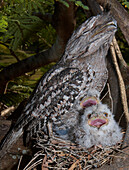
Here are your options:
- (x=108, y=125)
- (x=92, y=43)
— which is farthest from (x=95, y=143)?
(x=92, y=43)

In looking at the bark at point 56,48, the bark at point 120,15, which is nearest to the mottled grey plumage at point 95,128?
the bark at point 120,15

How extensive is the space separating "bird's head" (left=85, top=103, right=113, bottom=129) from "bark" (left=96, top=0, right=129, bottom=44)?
63cm

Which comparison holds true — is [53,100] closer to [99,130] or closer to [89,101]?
[89,101]

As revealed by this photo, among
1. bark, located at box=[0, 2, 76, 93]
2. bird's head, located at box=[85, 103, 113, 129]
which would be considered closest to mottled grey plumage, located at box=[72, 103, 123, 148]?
bird's head, located at box=[85, 103, 113, 129]

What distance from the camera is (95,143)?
74.5 inches

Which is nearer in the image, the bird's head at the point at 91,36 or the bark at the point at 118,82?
the bird's head at the point at 91,36

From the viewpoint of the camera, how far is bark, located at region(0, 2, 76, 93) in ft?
11.4

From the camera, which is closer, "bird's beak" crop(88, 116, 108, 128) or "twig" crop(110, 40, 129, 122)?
"bird's beak" crop(88, 116, 108, 128)

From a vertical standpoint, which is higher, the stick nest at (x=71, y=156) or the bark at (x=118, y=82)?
the bark at (x=118, y=82)

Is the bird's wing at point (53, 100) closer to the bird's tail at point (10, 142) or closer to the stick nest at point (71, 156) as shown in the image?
the bird's tail at point (10, 142)

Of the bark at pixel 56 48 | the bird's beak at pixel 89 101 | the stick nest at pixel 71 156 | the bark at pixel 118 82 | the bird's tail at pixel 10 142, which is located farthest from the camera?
the bark at pixel 56 48

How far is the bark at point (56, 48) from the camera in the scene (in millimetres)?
3482

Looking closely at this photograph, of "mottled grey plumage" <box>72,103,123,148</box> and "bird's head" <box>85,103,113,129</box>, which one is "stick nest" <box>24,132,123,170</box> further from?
"bird's head" <box>85,103,113,129</box>

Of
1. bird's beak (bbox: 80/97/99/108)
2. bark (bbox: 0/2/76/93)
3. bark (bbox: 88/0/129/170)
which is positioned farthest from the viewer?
bark (bbox: 0/2/76/93)
